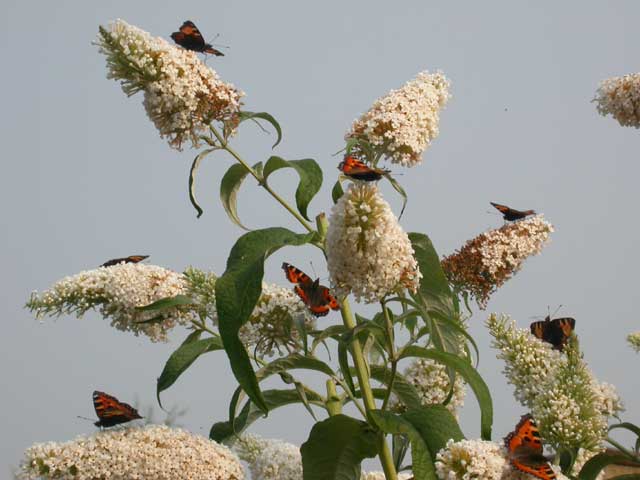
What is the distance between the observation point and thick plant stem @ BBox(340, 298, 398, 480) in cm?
284

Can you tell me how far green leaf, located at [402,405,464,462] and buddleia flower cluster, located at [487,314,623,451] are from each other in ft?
0.90

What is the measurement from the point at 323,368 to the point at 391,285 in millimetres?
678

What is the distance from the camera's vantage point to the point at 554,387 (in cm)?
260

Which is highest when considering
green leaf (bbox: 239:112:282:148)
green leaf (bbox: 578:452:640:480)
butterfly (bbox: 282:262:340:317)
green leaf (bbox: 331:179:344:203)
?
green leaf (bbox: 239:112:282:148)

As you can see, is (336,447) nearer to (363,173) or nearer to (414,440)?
(414,440)

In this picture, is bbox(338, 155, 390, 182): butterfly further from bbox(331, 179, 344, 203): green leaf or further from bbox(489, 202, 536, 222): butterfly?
bbox(489, 202, 536, 222): butterfly

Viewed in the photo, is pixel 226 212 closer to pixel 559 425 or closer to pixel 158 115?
pixel 158 115

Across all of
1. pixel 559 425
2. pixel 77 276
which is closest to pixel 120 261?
pixel 77 276

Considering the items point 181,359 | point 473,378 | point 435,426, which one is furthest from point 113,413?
point 473,378

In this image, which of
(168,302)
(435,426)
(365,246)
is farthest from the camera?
(168,302)

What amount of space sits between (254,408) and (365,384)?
55cm

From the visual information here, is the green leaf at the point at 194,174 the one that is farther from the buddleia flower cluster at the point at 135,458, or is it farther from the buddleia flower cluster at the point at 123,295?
the buddleia flower cluster at the point at 135,458

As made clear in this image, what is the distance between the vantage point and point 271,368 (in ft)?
9.87

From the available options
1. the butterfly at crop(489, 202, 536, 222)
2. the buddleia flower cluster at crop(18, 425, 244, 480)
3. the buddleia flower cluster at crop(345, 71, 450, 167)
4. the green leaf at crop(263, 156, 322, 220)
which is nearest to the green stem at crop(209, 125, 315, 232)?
the green leaf at crop(263, 156, 322, 220)
